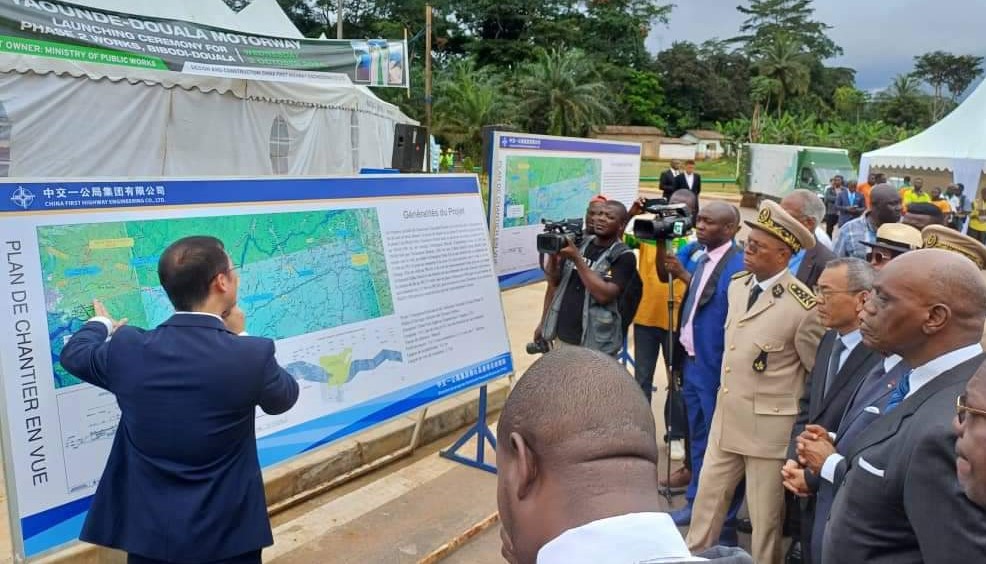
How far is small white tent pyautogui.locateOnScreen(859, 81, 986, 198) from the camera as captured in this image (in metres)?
15.5

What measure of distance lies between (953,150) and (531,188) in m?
15.1

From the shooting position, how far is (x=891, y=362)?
2375 millimetres

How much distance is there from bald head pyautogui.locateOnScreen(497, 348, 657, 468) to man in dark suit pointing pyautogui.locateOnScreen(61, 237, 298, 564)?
1.26 m

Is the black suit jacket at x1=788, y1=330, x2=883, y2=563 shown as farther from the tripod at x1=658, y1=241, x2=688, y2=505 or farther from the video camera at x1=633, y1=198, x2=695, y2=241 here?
the video camera at x1=633, y1=198, x2=695, y2=241

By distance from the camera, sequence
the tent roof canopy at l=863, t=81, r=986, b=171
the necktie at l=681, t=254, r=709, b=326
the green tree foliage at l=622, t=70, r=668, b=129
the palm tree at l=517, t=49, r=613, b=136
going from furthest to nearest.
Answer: the green tree foliage at l=622, t=70, r=668, b=129 → the palm tree at l=517, t=49, r=613, b=136 → the tent roof canopy at l=863, t=81, r=986, b=171 → the necktie at l=681, t=254, r=709, b=326

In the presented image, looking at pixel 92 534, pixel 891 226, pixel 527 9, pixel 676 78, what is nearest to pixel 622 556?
pixel 92 534

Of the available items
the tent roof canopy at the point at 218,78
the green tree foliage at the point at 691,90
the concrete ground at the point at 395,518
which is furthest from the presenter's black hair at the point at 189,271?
the green tree foliage at the point at 691,90

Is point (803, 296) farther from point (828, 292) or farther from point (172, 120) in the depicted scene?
point (172, 120)

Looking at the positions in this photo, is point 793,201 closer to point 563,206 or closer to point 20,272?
point 563,206

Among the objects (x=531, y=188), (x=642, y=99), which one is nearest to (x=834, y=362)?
(x=531, y=188)

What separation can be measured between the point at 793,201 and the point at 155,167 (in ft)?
24.8

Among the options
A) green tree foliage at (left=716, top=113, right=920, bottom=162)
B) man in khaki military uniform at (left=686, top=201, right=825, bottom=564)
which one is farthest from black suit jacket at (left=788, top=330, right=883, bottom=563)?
green tree foliage at (left=716, top=113, right=920, bottom=162)

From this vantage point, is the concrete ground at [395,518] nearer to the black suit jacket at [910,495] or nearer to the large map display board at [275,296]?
the large map display board at [275,296]

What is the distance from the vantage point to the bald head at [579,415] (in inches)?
39.1
